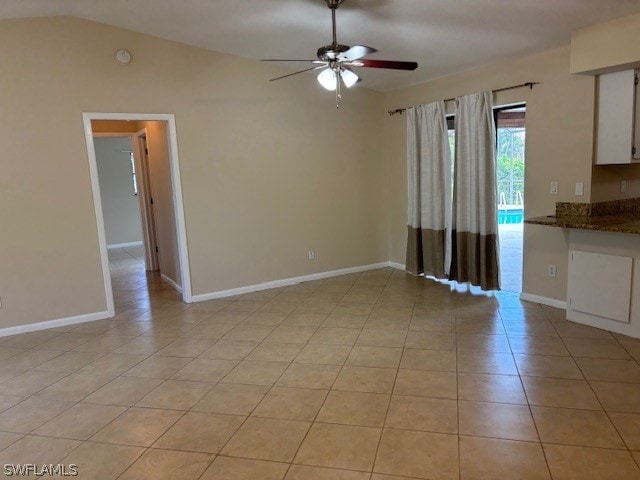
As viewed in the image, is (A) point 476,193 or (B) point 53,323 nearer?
(B) point 53,323

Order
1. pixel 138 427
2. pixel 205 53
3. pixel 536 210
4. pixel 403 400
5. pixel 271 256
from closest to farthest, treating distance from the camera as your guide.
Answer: pixel 138 427 → pixel 403 400 → pixel 536 210 → pixel 205 53 → pixel 271 256

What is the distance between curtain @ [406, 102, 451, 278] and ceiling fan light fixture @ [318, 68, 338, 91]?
7.09ft

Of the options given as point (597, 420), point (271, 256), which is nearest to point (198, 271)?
point (271, 256)

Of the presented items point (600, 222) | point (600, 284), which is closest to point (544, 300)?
point (600, 284)

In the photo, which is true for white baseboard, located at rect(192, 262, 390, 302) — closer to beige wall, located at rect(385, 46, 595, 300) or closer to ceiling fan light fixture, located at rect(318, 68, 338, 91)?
beige wall, located at rect(385, 46, 595, 300)

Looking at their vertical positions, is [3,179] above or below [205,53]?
below

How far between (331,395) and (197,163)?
3.09 metres

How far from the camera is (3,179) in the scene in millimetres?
4031

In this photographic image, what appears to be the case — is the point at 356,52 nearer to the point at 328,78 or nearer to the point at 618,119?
the point at 328,78

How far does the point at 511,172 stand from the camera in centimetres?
569

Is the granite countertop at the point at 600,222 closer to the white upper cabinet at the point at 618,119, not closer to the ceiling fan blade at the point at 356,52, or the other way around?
the white upper cabinet at the point at 618,119

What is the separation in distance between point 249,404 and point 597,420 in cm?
199

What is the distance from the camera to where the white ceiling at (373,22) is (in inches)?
133

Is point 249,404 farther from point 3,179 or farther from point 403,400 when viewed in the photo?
point 3,179
